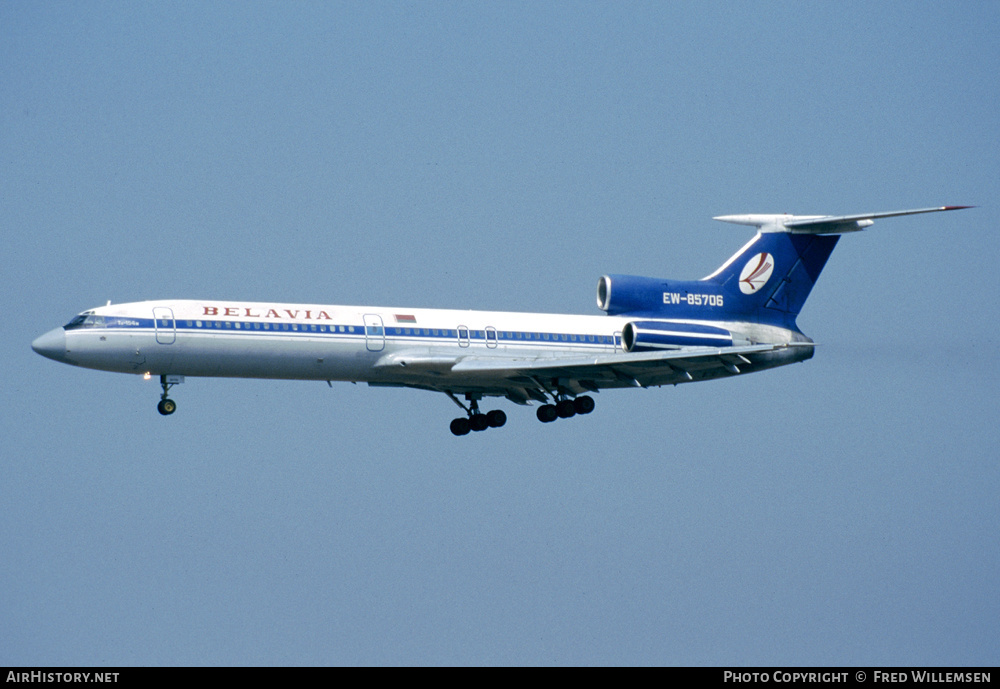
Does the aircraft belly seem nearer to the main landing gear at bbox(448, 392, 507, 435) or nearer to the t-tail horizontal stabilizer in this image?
the main landing gear at bbox(448, 392, 507, 435)

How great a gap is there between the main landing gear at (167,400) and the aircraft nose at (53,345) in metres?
2.75

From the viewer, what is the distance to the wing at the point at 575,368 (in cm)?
4103

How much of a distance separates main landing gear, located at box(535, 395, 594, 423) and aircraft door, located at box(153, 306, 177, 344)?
11.8 m

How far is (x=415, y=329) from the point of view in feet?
136

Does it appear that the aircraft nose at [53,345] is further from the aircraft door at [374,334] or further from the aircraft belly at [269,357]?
the aircraft door at [374,334]

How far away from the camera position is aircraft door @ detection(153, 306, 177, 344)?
38.6 m

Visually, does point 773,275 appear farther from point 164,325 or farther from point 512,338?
point 164,325

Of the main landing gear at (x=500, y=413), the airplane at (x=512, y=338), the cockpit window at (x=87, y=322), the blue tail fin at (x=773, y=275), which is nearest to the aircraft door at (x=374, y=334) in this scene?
the airplane at (x=512, y=338)

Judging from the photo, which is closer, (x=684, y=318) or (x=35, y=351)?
(x=35, y=351)

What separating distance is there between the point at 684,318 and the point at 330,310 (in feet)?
36.7

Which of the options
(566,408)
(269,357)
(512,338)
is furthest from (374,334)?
(566,408)

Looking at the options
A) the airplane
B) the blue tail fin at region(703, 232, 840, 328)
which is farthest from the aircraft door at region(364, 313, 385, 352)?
the blue tail fin at region(703, 232, 840, 328)
